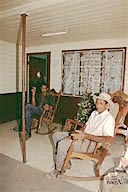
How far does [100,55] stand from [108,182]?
351 centimetres

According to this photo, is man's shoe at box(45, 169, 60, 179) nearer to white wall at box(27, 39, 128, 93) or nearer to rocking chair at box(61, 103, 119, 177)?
rocking chair at box(61, 103, 119, 177)

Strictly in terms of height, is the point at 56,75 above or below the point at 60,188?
above

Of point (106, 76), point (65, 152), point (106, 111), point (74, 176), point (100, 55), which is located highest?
point (100, 55)

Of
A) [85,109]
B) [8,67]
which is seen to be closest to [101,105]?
[85,109]

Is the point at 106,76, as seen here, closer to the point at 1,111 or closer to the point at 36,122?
the point at 36,122

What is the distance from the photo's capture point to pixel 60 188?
2.44 meters

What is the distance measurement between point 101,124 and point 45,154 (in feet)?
4.48

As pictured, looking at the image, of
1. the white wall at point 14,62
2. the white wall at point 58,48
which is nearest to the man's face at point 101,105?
the white wall at point 58,48

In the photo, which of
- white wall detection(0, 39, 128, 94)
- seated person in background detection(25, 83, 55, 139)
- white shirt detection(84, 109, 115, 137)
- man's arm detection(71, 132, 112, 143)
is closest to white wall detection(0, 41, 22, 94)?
white wall detection(0, 39, 128, 94)

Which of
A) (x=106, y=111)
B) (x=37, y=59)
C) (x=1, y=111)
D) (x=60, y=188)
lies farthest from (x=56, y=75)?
(x=60, y=188)

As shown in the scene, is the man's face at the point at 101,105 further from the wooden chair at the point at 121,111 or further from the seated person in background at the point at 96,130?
the wooden chair at the point at 121,111

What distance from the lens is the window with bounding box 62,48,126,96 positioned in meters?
4.57

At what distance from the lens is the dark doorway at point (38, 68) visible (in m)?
5.81

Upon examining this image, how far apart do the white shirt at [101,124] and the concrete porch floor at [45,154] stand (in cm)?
65
